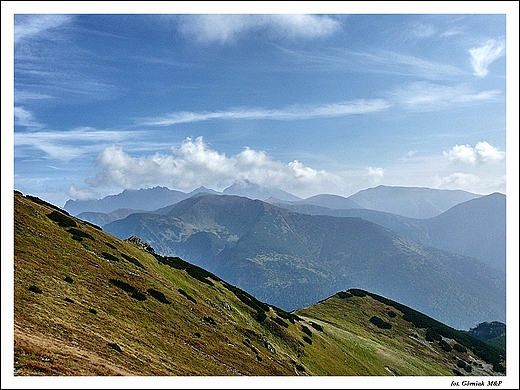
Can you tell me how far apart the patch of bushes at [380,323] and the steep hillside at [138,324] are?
1711cm

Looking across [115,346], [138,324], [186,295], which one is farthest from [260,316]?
[115,346]

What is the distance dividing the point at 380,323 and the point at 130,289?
2680 inches

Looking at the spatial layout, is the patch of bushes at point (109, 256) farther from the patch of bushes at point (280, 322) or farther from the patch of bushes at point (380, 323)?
the patch of bushes at point (380, 323)

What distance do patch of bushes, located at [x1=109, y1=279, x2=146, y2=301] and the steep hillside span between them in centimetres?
11

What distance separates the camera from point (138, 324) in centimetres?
2816

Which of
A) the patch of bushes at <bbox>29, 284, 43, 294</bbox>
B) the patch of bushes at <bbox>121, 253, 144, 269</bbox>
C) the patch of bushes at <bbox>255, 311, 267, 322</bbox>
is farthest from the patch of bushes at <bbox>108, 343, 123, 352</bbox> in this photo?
the patch of bushes at <bbox>255, 311, 267, 322</bbox>

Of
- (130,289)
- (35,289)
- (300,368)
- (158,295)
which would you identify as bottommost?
(300,368)

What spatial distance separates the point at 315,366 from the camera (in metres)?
41.3

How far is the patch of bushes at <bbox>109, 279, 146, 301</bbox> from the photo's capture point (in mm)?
32625

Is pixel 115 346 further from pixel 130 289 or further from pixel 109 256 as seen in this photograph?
pixel 109 256

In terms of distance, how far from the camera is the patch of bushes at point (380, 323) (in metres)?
81.8

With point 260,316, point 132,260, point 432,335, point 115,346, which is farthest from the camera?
point 432,335

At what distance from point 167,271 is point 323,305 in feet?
183

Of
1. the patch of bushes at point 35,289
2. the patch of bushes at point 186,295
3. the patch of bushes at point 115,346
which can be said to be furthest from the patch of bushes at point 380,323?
the patch of bushes at point 35,289
